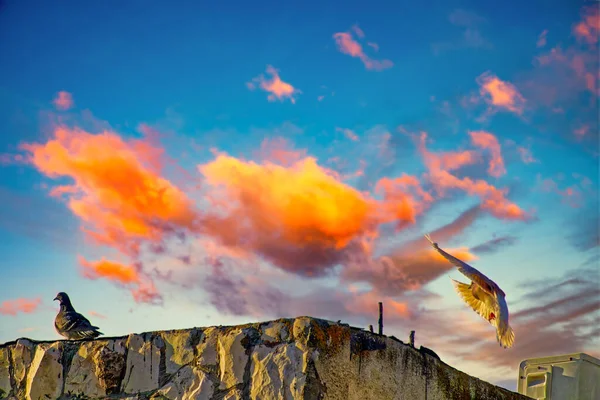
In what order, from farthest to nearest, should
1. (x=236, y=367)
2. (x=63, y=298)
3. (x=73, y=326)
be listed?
(x=63, y=298) → (x=73, y=326) → (x=236, y=367)

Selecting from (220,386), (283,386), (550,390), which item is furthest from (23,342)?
(550,390)

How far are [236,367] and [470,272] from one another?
6.64 metres

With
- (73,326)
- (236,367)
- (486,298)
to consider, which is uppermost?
(486,298)

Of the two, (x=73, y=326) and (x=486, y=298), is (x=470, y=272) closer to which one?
(x=486, y=298)

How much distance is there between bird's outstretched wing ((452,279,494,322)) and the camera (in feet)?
40.4

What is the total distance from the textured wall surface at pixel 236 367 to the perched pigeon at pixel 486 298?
16.2ft

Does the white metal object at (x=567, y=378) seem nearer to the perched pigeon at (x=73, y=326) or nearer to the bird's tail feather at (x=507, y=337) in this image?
the bird's tail feather at (x=507, y=337)

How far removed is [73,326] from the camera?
7.14 m

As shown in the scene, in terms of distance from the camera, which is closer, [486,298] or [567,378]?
[567,378]

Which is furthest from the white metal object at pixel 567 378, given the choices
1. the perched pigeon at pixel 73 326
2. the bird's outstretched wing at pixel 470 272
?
the perched pigeon at pixel 73 326

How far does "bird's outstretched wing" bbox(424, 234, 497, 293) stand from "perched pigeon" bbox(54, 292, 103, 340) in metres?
5.69

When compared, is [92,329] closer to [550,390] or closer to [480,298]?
[550,390]

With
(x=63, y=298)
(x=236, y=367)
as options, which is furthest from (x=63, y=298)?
(x=236, y=367)

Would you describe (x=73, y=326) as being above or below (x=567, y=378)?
above
